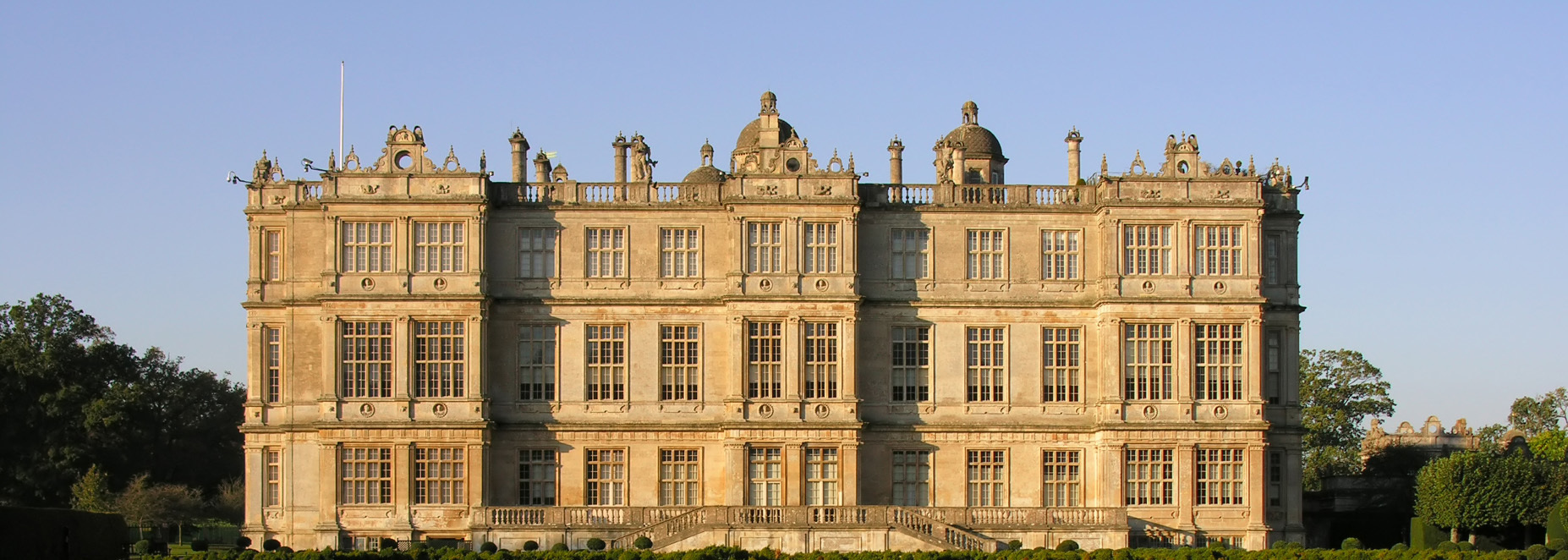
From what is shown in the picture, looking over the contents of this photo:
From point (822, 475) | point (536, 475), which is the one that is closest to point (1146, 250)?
point (822, 475)

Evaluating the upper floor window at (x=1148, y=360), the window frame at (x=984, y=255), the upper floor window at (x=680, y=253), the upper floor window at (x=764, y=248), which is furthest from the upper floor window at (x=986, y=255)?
the upper floor window at (x=680, y=253)

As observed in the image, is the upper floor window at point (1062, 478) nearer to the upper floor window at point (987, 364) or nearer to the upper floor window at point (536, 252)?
the upper floor window at point (987, 364)

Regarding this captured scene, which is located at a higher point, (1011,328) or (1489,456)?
(1011,328)

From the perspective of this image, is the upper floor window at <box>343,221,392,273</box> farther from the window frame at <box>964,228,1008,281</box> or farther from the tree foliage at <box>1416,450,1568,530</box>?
the tree foliage at <box>1416,450,1568,530</box>

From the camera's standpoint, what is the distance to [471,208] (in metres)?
49.0

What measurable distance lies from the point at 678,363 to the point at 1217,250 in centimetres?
1430

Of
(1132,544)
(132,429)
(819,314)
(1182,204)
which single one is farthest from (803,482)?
(132,429)

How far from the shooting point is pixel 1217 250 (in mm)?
49844

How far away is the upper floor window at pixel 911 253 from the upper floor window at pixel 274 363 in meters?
16.4

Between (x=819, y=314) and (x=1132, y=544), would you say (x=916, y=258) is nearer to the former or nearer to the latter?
(x=819, y=314)

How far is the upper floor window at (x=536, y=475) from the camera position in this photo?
49969mm

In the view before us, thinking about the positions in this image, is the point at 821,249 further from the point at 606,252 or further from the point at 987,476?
the point at 987,476

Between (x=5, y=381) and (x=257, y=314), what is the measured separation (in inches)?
872

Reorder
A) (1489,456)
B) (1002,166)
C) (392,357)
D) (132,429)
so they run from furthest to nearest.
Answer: (132,429) < (1002,166) < (1489,456) < (392,357)
